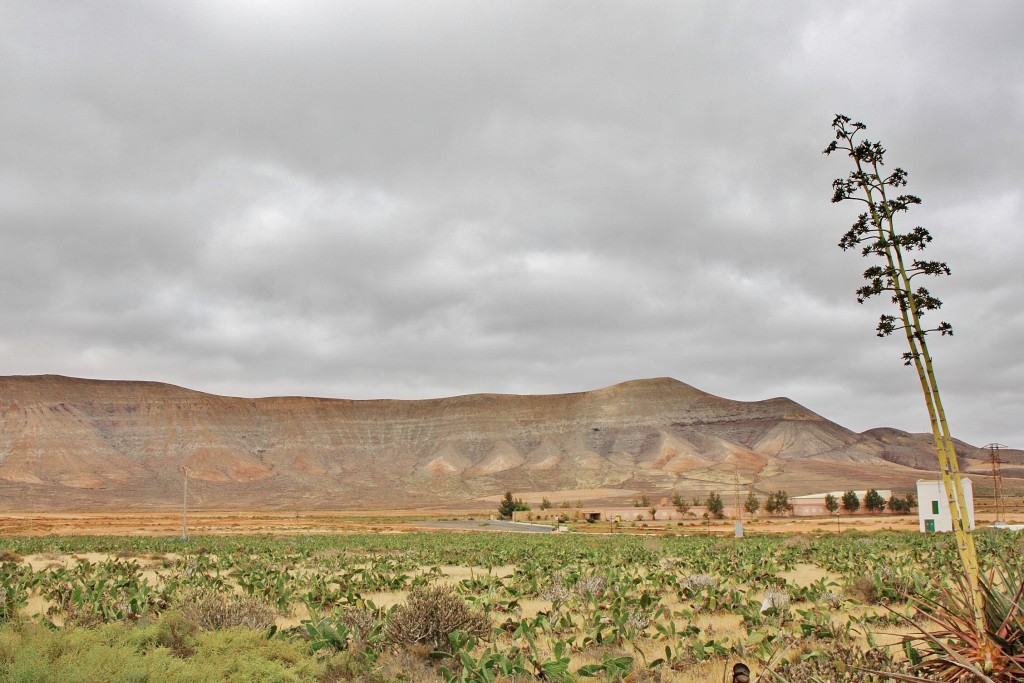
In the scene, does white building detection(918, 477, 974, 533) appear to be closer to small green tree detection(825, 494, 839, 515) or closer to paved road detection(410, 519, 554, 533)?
paved road detection(410, 519, 554, 533)

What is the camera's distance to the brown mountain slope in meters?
147

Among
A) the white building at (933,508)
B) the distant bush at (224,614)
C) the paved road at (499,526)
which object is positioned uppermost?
the distant bush at (224,614)

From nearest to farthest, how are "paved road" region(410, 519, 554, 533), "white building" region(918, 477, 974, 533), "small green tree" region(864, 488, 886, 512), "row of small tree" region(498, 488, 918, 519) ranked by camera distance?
"white building" region(918, 477, 974, 533), "paved road" region(410, 519, 554, 533), "row of small tree" region(498, 488, 918, 519), "small green tree" region(864, 488, 886, 512)

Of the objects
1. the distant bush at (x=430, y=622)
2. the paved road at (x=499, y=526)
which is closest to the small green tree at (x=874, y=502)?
the paved road at (x=499, y=526)

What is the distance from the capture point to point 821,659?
7754 mm

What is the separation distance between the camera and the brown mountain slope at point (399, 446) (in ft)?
484

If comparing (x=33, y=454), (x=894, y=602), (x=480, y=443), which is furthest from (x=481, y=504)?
(x=894, y=602)

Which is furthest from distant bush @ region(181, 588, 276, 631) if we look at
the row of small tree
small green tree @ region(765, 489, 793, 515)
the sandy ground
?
small green tree @ region(765, 489, 793, 515)

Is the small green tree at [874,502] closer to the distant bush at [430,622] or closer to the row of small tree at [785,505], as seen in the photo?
the row of small tree at [785,505]

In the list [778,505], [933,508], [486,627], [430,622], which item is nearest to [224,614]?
[430,622]

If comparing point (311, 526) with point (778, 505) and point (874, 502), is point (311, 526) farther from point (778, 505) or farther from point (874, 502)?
point (874, 502)

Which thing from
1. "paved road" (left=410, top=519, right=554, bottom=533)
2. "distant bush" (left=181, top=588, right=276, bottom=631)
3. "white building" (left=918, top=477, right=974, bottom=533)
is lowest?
"paved road" (left=410, top=519, right=554, bottom=533)

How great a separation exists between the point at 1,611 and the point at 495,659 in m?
9.28

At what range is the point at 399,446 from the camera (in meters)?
181
